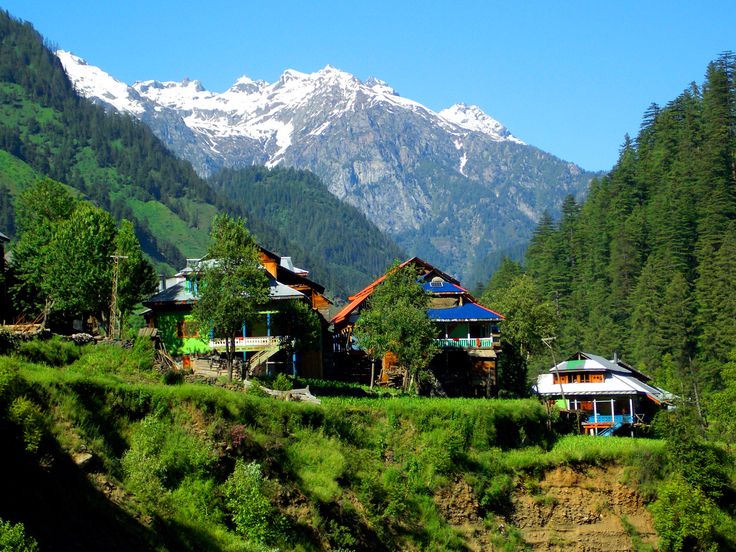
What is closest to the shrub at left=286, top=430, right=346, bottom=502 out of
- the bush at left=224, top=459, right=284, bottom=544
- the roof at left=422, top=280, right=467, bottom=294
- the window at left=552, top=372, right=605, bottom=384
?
the bush at left=224, top=459, right=284, bottom=544

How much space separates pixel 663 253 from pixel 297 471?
76.2m

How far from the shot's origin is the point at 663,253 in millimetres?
107125

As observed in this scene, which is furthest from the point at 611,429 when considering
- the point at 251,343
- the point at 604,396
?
the point at 251,343

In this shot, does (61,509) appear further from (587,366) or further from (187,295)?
(587,366)

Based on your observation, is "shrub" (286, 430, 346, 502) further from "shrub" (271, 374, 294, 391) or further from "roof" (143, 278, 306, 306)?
"roof" (143, 278, 306, 306)

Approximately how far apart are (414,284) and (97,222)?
21588mm

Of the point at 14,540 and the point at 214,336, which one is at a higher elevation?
Result: the point at 214,336

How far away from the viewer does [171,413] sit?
123 feet

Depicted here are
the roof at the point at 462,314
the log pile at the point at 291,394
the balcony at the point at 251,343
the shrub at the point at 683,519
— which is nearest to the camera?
the log pile at the point at 291,394

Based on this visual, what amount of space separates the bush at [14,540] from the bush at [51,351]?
1658cm

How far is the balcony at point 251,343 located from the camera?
5769cm

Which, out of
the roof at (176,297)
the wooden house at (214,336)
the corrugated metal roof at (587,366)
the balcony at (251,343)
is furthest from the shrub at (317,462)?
the corrugated metal roof at (587,366)

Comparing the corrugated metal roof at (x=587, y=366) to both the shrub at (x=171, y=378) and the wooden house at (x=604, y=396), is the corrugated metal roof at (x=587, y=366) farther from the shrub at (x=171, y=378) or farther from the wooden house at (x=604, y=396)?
the shrub at (x=171, y=378)

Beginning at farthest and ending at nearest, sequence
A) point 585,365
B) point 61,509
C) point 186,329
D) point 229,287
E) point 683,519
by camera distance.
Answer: point 585,365
point 186,329
point 229,287
point 683,519
point 61,509
